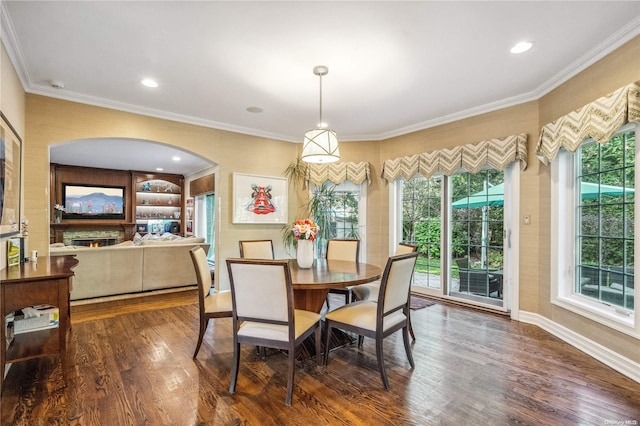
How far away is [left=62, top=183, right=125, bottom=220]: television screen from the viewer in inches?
318

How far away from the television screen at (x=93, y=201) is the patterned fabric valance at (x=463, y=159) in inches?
293

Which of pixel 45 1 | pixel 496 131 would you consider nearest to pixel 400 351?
pixel 496 131

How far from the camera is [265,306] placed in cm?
210

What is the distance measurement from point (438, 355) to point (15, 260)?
3.61 meters

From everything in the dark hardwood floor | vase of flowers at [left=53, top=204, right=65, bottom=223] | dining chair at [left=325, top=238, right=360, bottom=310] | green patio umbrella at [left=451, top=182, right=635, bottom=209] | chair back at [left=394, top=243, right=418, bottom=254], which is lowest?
the dark hardwood floor

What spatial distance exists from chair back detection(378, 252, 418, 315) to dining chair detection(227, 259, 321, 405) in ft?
2.09

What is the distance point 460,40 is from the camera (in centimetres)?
254

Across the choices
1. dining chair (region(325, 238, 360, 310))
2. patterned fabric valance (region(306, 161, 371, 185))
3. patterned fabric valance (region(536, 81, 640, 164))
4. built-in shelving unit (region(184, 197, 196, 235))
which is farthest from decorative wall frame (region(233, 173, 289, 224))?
built-in shelving unit (region(184, 197, 196, 235))

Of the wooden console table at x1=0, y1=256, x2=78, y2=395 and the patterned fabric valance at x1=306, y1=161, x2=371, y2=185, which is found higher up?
the patterned fabric valance at x1=306, y1=161, x2=371, y2=185

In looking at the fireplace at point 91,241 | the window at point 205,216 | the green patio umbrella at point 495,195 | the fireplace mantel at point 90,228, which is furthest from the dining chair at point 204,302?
the fireplace mantel at point 90,228

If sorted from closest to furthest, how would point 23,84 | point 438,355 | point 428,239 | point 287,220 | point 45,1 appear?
point 45,1
point 438,355
point 23,84
point 428,239
point 287,220

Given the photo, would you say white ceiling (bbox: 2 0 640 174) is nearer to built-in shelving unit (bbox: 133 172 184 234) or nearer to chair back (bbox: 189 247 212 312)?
chair back (bbox: 189 247 212 312)

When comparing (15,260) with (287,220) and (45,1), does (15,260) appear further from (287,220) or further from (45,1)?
(287,220)

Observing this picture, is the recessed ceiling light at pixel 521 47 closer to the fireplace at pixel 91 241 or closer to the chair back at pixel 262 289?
the chair back at pixel 262 289
